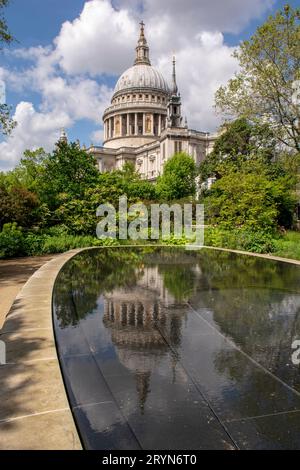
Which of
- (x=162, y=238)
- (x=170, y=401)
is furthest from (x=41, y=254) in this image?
(x=170, y=401)

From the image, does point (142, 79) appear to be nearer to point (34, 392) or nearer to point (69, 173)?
point (69, 173)

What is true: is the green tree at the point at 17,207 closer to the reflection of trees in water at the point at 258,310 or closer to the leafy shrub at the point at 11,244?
the leafy shrub at the point at 11,244

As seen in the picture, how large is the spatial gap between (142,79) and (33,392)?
10073cm

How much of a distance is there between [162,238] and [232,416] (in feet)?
64.8

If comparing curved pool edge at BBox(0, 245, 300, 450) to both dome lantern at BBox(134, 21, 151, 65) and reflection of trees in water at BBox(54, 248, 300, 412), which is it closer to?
reflection of trees in water at BBox(54, 248, 300, 412)

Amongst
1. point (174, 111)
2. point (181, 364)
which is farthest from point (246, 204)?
point (174, 111)

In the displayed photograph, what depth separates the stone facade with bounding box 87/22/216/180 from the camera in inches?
3493

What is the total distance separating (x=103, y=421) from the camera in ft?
9.31

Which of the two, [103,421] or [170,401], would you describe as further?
[170,401]

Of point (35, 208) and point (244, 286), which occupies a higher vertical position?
point (35, 208)

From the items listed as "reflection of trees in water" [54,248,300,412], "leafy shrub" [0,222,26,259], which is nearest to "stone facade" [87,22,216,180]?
"leafy shrub" [0,222,26,259]

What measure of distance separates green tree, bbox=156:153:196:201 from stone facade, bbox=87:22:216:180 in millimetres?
19413

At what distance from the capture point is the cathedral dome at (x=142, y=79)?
94.8 metres
